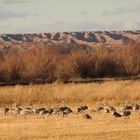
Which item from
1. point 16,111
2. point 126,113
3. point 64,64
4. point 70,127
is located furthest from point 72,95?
point 64,64

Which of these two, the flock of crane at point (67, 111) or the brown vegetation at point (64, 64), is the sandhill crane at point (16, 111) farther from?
the brown vegetation at point (64, 64)

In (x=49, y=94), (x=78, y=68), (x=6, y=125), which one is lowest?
(x=78, y=68)

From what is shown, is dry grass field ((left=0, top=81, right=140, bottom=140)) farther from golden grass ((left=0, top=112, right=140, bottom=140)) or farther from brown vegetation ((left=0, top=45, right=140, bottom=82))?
brown vegetation ((left=0, top=45, right=140, bottom=82))

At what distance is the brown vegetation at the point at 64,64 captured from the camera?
2389 inches

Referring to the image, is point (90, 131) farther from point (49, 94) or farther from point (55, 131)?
point (49, 94)

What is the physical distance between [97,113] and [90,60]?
4087 centimetres

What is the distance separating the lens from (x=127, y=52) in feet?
231

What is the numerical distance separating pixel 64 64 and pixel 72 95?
2626 cm

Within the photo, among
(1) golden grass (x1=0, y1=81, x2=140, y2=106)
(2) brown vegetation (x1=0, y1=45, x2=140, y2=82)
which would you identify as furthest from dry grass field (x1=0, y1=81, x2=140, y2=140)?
(2) brown vegetation (x1=0, y1=45, x2=140, y2=82)

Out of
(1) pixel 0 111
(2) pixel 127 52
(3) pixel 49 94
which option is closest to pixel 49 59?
(2) pixel 127 52

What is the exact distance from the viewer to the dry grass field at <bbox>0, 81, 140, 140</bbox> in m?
18.5

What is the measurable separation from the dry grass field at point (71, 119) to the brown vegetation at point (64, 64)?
22.1 m

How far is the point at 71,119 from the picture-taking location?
23.1m

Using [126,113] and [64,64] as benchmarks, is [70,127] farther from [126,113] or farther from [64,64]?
[64,64]
